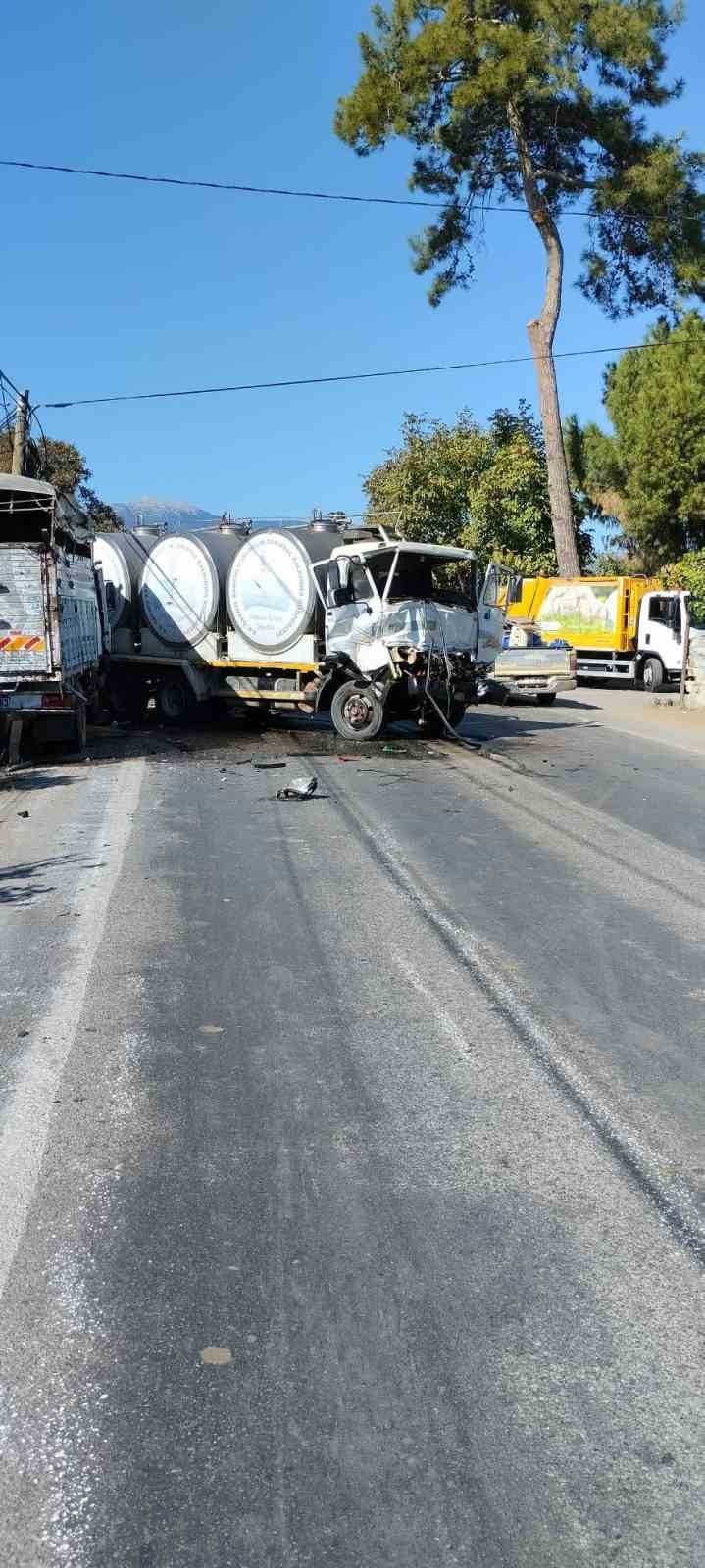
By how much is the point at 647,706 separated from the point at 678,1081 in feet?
64.9

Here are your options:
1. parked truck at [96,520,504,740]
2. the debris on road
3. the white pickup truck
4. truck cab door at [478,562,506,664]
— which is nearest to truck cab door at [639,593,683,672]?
the white pickup truck

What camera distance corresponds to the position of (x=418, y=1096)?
4.60 m

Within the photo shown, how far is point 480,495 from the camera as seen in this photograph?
3650cm

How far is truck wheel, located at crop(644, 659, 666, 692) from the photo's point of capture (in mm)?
28609

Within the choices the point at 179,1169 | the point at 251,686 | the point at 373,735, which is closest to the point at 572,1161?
the point at 179,1169

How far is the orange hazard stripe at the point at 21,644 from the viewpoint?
1442 cm

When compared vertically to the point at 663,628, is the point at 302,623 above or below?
above

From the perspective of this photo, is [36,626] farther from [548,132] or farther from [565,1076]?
[548,132]

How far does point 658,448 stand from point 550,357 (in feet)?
16.3

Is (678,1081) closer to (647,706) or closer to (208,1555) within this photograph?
(208,1555)

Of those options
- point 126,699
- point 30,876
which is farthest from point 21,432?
point 30,876

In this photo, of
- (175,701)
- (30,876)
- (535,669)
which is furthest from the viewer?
(535,669)

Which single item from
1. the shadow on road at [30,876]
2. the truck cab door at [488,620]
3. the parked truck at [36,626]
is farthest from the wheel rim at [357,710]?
the shadow on road at [30,876]

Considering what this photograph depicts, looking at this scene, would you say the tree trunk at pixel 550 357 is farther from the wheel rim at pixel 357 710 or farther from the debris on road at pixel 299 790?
the debris on road at pixel 299 790
